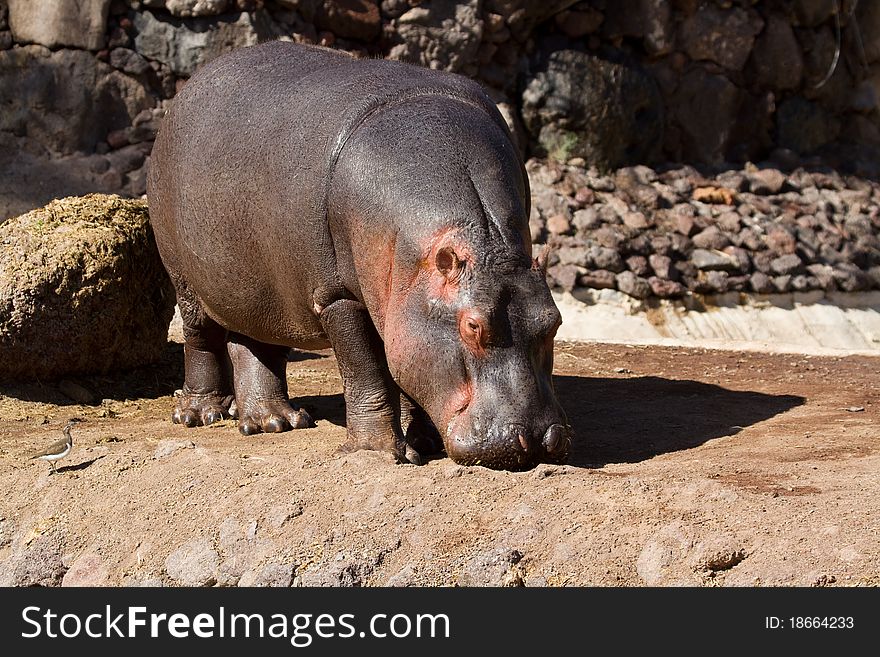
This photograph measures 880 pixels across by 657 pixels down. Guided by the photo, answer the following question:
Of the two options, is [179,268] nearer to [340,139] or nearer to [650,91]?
[340,139]

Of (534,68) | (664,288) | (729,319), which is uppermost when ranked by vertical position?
(534,68)

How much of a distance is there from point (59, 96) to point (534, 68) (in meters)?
4.58

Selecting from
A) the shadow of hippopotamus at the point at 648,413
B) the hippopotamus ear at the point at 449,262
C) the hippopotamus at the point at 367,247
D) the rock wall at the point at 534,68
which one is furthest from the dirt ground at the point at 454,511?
the rock wall at the point at 534,68

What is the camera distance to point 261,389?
6.47 meters

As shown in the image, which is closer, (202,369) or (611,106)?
(202,369)

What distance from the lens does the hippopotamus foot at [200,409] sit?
22.0 ft

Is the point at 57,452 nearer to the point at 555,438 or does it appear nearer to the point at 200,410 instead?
the point at 200,410

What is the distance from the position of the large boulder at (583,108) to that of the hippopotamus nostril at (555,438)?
26.1 feet

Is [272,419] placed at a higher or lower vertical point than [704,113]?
higher

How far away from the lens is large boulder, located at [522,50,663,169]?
40.0ft

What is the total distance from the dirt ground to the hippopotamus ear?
74cm

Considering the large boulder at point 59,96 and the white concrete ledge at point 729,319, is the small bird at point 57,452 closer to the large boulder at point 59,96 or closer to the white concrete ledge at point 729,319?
the white concrete ledge at point 729,319

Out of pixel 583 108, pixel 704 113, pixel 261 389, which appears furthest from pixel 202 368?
pixel 704 113

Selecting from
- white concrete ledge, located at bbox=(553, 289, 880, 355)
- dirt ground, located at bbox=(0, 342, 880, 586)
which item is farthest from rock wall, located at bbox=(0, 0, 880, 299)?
dirt ground, located at bbox=(0, 342, 880, 586)
